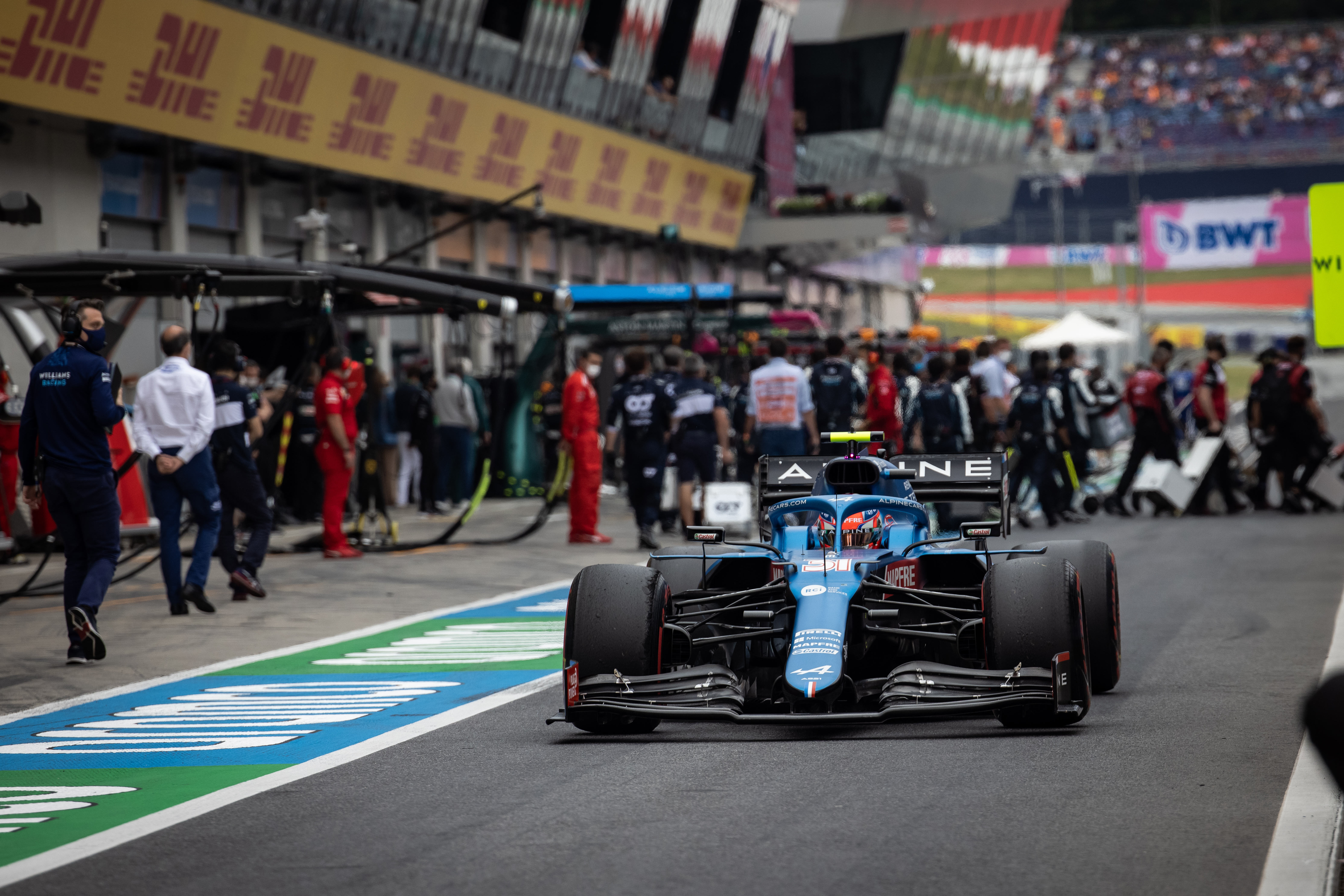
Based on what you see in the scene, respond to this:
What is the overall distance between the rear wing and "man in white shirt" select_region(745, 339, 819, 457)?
732 centimetres

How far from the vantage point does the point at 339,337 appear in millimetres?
15367

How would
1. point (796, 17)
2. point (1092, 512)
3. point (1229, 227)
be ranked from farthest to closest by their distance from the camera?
point (1229, 227)
point (796, 17)
point (1092, 512)

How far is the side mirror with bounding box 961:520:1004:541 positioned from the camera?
7.23 m

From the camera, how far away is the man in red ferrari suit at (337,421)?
14172 millimetres

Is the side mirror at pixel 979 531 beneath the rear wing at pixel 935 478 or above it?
beneath

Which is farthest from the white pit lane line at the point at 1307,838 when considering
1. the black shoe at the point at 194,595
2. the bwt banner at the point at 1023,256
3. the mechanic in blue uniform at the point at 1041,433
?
the bwt banner at the point at 1023,256

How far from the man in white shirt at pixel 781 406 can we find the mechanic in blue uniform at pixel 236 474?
546 centimetres

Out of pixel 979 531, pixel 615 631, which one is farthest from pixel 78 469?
pixel 979 531

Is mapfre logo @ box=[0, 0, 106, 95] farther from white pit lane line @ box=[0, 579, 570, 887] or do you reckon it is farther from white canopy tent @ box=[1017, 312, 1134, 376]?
white canopy tent @ box=[1017, 312, 1134, 376]

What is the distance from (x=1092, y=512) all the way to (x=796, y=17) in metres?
21.7

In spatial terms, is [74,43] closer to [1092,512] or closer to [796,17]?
[1092,512]

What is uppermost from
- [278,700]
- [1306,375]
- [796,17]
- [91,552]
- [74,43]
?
[796,17]

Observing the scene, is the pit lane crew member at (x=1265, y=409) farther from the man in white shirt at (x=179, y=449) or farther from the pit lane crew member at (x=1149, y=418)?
the man in white shirt at (x=179, y=449)

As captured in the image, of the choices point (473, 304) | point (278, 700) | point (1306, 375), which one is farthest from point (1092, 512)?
point (278, 700)
